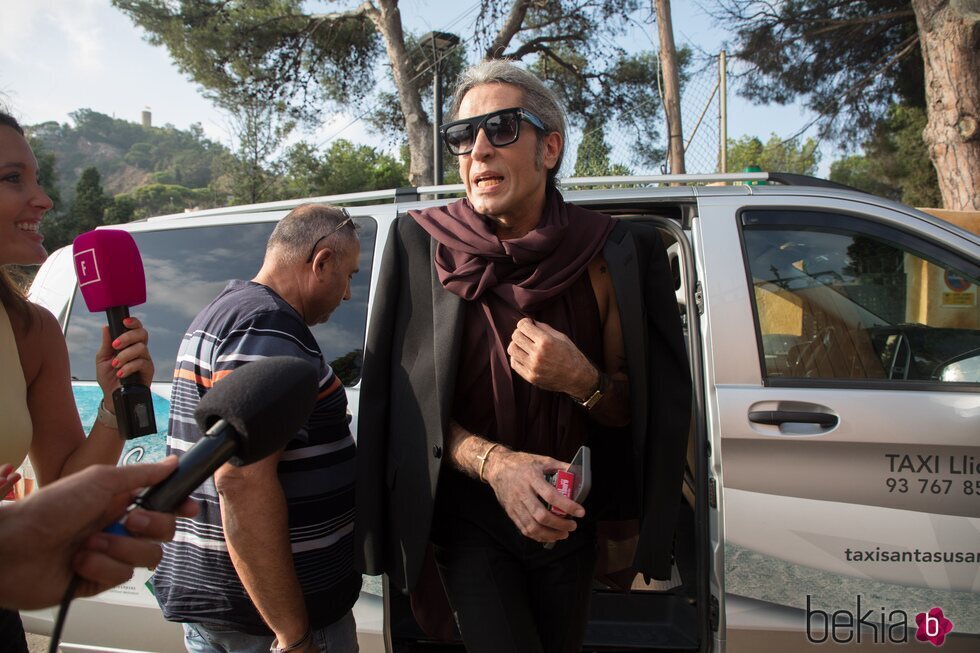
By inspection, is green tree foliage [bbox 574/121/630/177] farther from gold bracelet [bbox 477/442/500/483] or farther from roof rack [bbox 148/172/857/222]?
gold bracelet [bbox 477/442/500/483]

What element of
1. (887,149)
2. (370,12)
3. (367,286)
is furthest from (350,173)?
(367,286)

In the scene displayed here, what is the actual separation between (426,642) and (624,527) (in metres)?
1.06

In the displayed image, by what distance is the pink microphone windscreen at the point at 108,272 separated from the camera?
1479 millimetres

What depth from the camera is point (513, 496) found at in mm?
1383

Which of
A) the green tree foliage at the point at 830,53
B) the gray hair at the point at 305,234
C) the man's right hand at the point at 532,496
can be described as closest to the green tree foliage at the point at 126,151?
the green tree foliage at the point at 830,53

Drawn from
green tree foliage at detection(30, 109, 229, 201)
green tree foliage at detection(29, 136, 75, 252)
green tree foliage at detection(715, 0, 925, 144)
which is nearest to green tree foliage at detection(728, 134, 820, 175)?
green tree foliage at detection(715, 0, 925, 144)

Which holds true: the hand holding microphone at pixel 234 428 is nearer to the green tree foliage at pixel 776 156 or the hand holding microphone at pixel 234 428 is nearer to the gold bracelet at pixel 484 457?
the gold bracelet at pixel 484 457

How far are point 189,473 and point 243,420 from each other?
108 millimetres

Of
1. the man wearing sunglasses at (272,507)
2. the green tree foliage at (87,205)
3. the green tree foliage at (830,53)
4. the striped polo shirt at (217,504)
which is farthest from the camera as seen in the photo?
the green tree foliage at (87,205)

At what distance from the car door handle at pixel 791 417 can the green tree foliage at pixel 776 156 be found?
3.78 metres

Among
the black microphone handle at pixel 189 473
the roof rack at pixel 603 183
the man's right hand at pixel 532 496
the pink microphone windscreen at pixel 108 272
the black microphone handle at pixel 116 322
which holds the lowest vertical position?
the man's right hand at pixel 532 496

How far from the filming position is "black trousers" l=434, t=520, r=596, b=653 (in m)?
1.52

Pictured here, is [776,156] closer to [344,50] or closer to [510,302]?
[344,50]

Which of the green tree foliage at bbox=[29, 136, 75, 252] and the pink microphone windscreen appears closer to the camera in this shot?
the pink microphone windscreen
